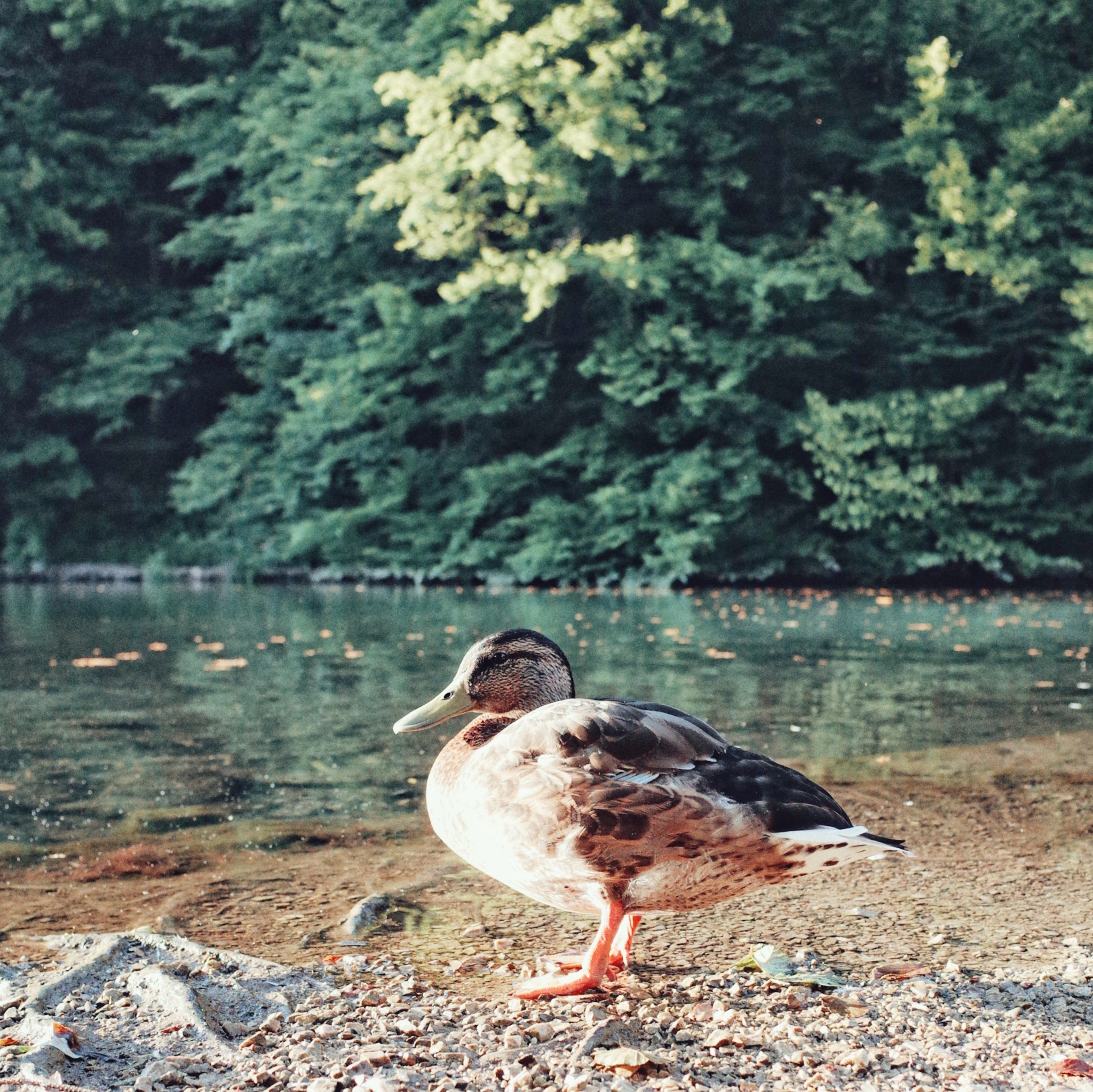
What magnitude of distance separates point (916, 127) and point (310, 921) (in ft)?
54.6

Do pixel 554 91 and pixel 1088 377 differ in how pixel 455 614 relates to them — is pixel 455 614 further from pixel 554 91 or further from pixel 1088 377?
pixel 1088 377

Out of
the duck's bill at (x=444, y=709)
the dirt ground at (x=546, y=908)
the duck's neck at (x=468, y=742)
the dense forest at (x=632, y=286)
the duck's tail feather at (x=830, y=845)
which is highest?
the dense forest at (x=632, y=286)

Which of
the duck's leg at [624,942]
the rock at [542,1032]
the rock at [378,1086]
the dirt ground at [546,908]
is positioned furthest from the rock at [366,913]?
the rock at [378,1086]

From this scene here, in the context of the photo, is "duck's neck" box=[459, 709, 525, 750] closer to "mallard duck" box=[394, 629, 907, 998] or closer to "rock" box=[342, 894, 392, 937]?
"mallard duck" box=[394, 629, 907, 998]

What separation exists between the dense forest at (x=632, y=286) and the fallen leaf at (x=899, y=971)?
14266mm

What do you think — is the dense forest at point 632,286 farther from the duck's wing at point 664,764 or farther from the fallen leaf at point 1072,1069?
the fallen leaf at point 1072,1069

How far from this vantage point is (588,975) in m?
2.70

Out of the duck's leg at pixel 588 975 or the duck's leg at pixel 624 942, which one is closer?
the duck's leg at pixel 588 975

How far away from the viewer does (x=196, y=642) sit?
10.7 m

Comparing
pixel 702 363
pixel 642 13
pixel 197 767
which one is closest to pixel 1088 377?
pixel 702 363

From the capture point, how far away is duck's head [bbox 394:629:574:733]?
3238 millimetres

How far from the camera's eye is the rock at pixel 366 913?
3209mm

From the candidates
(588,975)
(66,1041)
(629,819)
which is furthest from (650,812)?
(66,1041)

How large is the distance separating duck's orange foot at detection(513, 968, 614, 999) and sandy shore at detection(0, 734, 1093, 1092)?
26 millimetres
